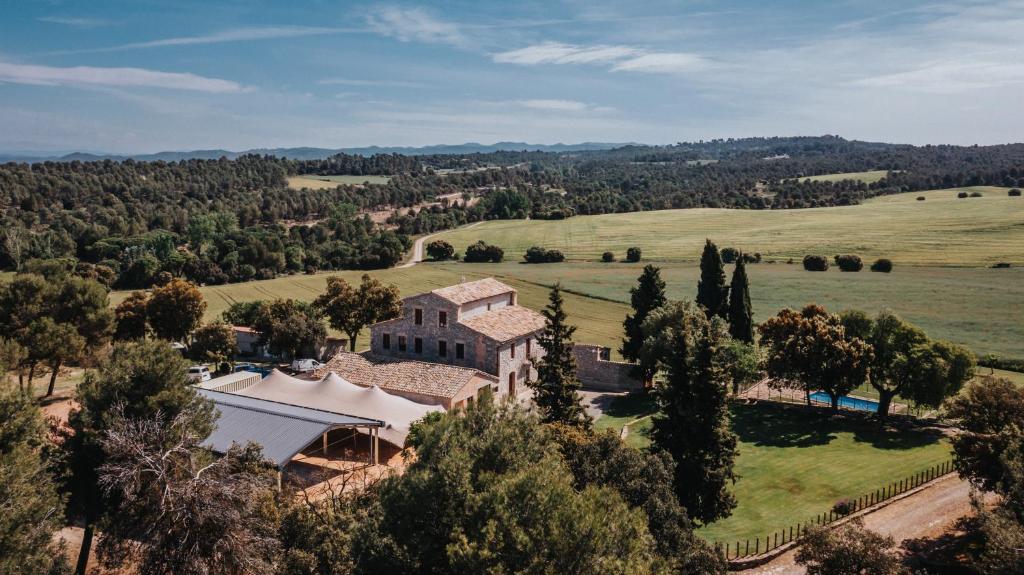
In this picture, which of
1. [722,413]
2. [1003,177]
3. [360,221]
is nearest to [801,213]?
[1003,177]

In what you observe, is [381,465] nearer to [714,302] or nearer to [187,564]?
[187,564]

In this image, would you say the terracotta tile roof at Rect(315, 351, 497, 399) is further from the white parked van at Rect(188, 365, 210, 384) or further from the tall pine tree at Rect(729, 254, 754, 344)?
the tall pine tree at Rect(729, 254, 754, 344)

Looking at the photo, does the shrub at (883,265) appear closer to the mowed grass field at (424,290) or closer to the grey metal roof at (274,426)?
the mowed grass field at (424,290)

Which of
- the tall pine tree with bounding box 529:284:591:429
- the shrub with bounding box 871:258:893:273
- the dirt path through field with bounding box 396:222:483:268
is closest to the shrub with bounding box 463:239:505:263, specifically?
the dirt path through field with bounding box 396:222:483:268

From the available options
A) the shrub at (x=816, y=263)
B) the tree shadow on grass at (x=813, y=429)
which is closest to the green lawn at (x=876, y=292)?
the shrub at (x=816, y=263)

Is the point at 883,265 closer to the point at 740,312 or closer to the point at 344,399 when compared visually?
the point at 740,312

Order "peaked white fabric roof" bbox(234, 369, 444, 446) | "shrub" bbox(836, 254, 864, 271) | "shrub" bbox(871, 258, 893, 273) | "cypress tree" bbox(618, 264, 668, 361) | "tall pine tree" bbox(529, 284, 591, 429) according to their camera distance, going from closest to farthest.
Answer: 1. "tall pine tree" bbox(529, 284, 591, 429)
2. "peaked white fabric roof" bbox(234, 369, 444, 446)
3. "cypress tree" bbox(618, 264, 668, 361)
4. "shrub" bbox(871, 258, 893, 273)
5. "shrub" bbox(836, 254, 864, 271)

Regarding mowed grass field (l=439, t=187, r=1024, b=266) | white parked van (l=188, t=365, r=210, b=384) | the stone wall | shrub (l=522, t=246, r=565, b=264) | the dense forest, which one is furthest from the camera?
shrub (l=522, t=246, r=565, b=264)

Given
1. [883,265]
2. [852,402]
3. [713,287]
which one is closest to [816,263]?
[883,265]
